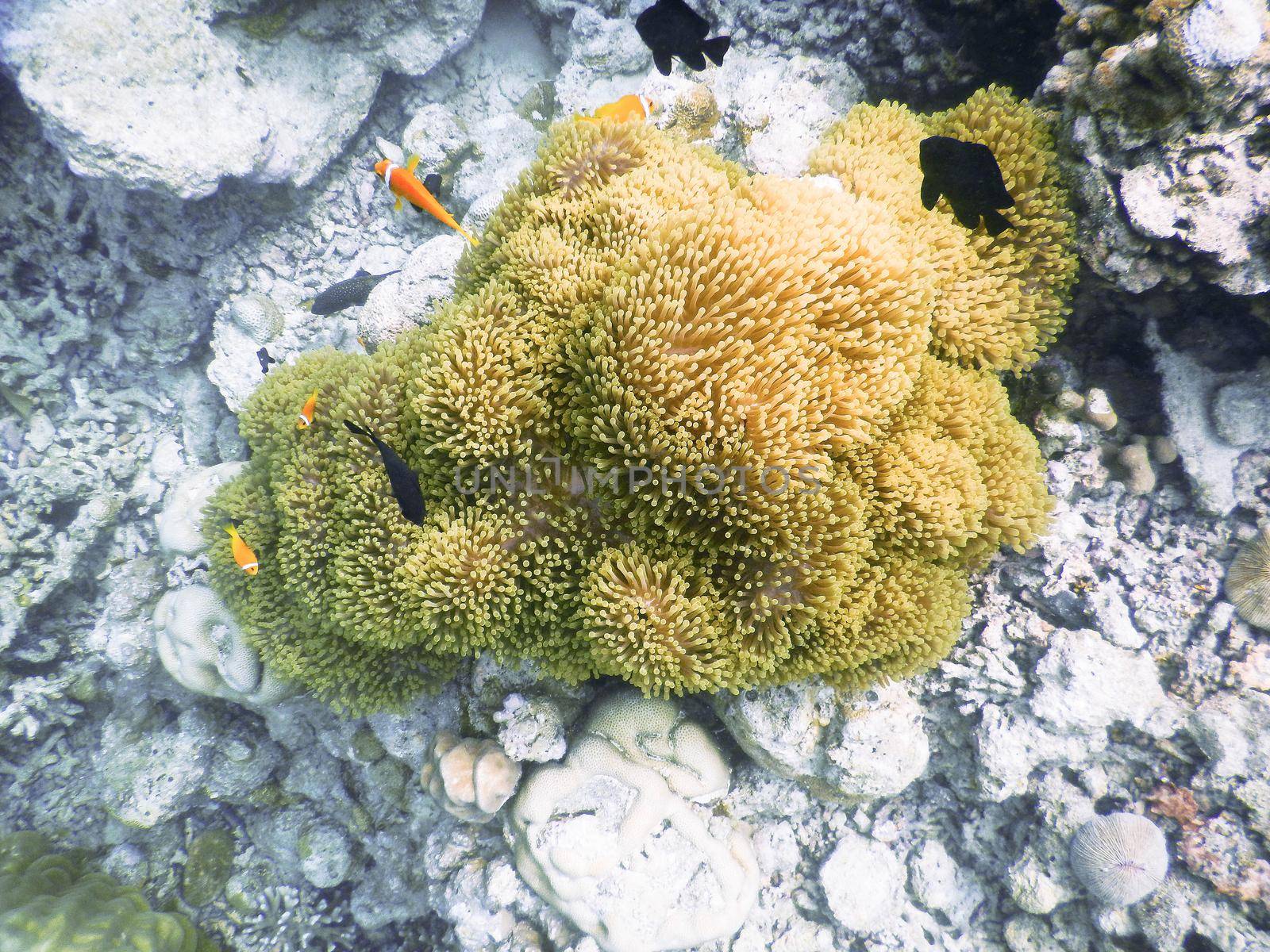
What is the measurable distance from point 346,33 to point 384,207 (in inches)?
53.6

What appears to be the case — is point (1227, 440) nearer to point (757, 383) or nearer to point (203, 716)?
point (757, 383)

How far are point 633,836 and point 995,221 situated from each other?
3.16 meters

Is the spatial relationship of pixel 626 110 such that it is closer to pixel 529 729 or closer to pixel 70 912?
pixel 529 729

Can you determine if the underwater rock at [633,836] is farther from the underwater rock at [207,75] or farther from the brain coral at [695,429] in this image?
the underwater rock at [207,75]

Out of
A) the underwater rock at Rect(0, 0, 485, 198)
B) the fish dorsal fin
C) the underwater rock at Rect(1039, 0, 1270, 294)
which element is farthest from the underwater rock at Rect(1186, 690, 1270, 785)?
the underwater rock at Rect(0, 0, 485, 198)

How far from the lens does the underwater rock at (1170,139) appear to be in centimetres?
219

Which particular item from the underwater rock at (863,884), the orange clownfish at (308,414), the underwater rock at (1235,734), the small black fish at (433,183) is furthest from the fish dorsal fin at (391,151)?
the underwater rock at (1235,734)

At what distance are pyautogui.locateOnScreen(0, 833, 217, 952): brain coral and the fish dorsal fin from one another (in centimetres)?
570

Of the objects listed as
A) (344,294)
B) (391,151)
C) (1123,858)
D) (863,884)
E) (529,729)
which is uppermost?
(391,151)

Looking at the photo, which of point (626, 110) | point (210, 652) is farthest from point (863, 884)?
point (626, 110)

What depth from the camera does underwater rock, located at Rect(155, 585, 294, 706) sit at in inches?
134

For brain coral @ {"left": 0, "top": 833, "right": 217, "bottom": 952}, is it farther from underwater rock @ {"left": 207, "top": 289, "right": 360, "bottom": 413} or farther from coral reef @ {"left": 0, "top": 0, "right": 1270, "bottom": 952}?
underwater rock @ {"left": 207, "top": 289, "right": 360, "bottom": 413}

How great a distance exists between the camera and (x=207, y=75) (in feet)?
14.0

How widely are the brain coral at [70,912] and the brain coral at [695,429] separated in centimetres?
267
